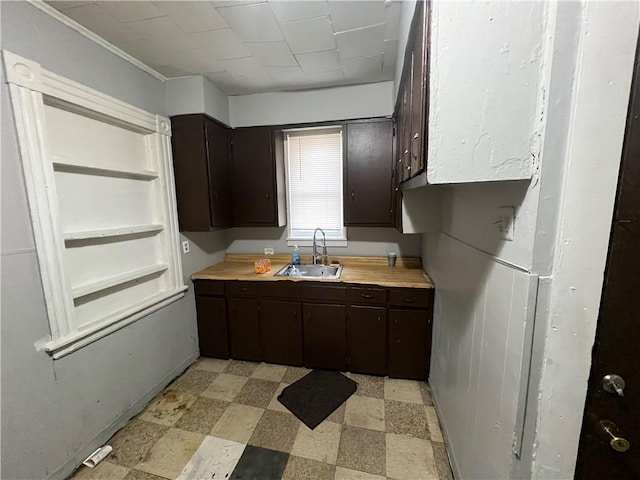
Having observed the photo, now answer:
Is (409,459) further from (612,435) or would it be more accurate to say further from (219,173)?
(219,173)

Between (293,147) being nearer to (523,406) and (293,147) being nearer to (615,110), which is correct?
(615,110)

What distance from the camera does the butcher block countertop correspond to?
215 centimetres

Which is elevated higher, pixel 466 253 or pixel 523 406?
pixel 466 253

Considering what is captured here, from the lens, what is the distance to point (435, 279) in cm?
198

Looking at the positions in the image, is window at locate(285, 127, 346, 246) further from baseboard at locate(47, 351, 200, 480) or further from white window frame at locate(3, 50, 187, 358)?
baseboard at locate(47, 351, 200, 480)

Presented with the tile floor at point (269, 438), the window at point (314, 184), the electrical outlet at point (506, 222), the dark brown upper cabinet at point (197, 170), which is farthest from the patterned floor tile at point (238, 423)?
the electrical outlet at point (506, 222)

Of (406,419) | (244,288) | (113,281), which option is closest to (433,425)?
(406,419)

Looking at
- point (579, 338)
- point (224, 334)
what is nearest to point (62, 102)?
point (224, 334)

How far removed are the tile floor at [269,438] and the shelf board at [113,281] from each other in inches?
39.9

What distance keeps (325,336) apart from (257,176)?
5.66ft

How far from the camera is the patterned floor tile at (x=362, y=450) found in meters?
1.47

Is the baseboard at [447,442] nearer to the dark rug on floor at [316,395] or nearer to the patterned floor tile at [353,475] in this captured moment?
the patterned floor tile at [353,475]

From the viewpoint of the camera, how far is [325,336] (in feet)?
7.49

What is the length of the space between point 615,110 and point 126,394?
2.88 metres
